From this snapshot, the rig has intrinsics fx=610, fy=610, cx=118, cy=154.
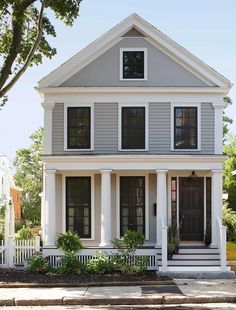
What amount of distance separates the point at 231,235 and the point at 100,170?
11532 millimetres

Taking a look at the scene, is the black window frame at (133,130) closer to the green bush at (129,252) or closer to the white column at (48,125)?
the white column at (48,125)

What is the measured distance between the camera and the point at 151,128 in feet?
70.3

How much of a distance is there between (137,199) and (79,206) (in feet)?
6.84

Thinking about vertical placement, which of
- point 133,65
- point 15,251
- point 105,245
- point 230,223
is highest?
point 133,65

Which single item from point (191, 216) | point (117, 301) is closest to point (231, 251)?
point (191, 216)

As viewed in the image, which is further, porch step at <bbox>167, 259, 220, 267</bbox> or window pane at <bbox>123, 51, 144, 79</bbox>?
window pane at <bbox>123, 51, 144, 79</bbox>

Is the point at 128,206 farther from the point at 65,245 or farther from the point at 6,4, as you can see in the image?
the point at 6,4

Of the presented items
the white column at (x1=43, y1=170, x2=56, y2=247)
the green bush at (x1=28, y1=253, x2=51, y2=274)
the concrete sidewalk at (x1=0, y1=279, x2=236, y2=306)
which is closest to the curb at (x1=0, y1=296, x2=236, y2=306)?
the concrete sidewalk at (x1=0, y1=279, x2=236, y2=306)

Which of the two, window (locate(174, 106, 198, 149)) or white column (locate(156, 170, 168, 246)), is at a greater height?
window (locate(174, 106, 198, 149))

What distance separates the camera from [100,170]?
20.8 m

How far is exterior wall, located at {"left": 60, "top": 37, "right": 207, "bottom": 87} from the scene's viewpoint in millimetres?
21531

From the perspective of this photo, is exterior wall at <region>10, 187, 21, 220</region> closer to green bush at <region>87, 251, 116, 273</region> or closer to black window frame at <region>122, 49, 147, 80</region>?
black window frame at <region>122, 49, 147, 80</region>

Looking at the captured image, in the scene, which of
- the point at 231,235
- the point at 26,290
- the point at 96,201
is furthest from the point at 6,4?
the point at 231,235

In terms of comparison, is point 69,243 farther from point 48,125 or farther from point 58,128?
point 48,125
